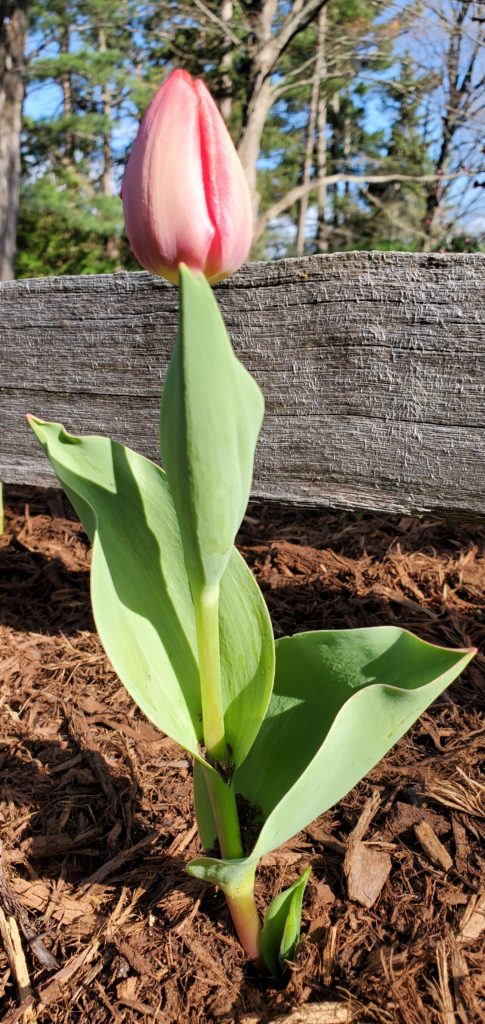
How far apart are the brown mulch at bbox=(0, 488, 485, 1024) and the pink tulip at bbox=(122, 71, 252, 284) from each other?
837 mm

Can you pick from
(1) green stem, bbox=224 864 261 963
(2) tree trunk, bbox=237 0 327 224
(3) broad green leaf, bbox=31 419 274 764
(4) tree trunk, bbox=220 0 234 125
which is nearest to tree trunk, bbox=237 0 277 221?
(2) tree trunk, bbox=237 0 327 224

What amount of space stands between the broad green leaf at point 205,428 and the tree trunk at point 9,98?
29.6 ft

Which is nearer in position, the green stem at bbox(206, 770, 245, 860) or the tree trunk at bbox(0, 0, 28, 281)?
the green stem at bbox(206, 770, 245, 860)

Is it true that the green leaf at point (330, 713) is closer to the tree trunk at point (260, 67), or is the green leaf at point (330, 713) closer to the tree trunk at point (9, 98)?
the tree trunk at point (260, 67)

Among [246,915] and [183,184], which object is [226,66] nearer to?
[183,184]

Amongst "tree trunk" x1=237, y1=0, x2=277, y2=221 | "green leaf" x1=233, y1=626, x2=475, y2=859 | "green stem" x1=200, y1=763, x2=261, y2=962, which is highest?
"tree trunk" x1=237, y1=0, x2=277, y2=221

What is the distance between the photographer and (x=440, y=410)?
1.21 m

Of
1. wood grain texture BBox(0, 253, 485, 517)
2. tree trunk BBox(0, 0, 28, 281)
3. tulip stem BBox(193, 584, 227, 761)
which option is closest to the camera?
tulip stem BBox(193, 584, 227, 761)

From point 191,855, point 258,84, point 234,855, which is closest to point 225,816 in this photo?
point 234,855

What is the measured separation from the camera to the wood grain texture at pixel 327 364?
1181 mm

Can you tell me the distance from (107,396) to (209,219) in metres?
0.91

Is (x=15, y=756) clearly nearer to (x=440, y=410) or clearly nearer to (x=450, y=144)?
(x=440, y=410)

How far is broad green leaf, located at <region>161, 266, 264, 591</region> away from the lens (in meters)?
0.59

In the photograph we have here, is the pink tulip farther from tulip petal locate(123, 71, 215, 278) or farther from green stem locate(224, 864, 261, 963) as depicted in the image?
green stem locate(224, 864, 261, 963)
